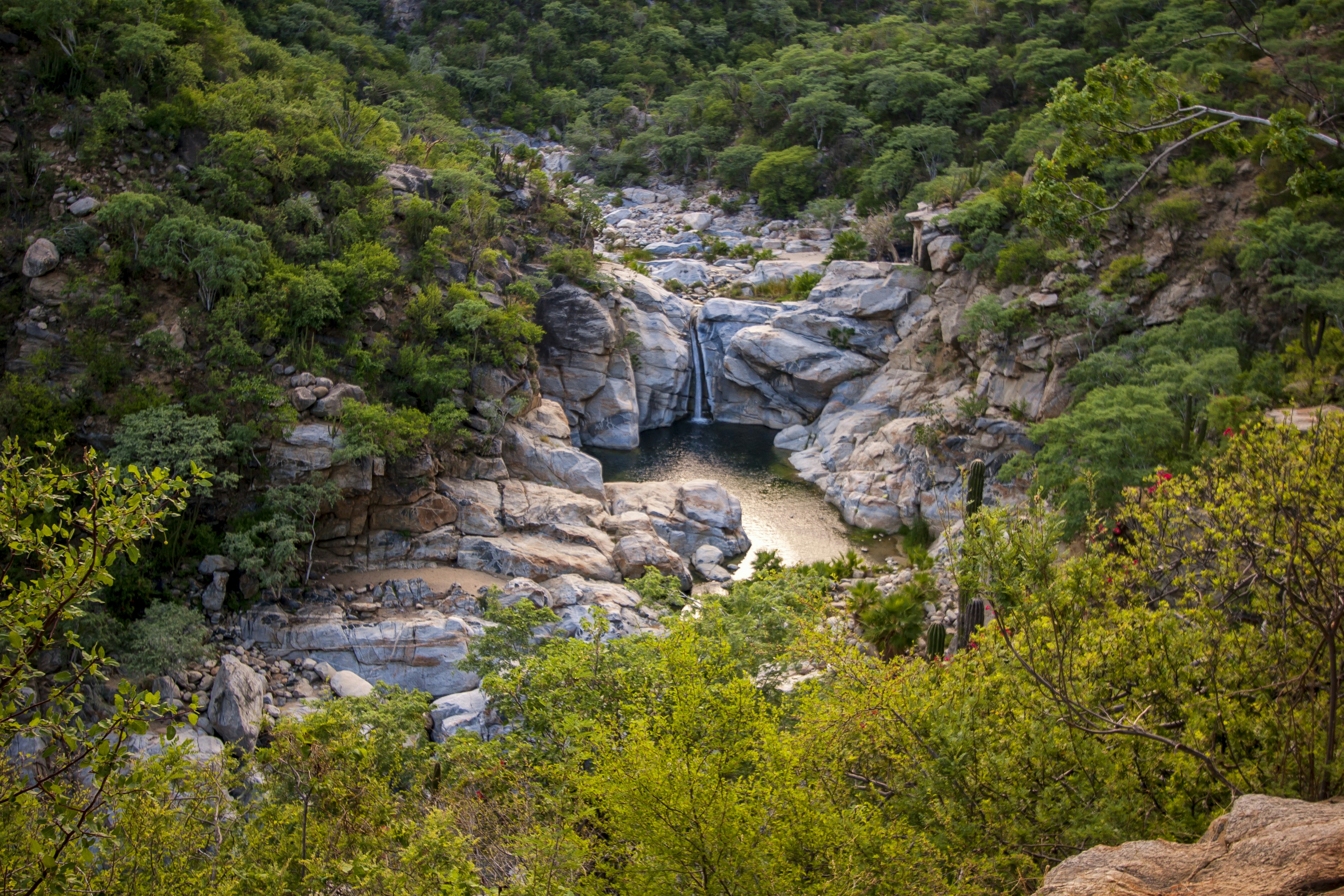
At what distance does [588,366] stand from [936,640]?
21.2 meters

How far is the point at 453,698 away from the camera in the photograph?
628 inches

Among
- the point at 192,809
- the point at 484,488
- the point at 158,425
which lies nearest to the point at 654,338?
the point at 484,488

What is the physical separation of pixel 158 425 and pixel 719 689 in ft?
49.4

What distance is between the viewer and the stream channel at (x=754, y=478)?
26.2m

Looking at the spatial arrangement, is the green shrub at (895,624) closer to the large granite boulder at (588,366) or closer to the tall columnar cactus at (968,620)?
the tall columnar cactus at (968,620)

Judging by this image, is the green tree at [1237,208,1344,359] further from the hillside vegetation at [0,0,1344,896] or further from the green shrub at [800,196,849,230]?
the green shrub at [800,196,849,230]

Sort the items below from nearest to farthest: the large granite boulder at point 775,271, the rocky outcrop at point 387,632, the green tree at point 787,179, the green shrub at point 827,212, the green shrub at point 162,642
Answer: the green shrub at point 162,642
the rocky outcrop at point 387,632
the large granite boulder at point 775,271
the green shrub at point 827,212
the green tree at point 787,179

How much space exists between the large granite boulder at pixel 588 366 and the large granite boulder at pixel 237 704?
62.0 feet

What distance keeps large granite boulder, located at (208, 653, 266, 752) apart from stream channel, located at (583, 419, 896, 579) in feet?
42.2

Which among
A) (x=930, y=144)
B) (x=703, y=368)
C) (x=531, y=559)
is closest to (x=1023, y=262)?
(x=930, y=144)

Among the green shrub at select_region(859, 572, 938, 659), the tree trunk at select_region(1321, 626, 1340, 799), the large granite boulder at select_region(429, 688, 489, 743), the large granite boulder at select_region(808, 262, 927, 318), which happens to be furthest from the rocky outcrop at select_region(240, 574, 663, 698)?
the large granite boulder at select_region(808, 262, 927, 318)

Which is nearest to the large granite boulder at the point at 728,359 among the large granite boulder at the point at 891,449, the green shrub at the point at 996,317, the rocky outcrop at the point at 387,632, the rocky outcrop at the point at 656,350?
the rocky outcrop at the point at 656,350

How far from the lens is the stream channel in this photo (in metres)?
26.2

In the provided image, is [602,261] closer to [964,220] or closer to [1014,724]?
[964,220]
